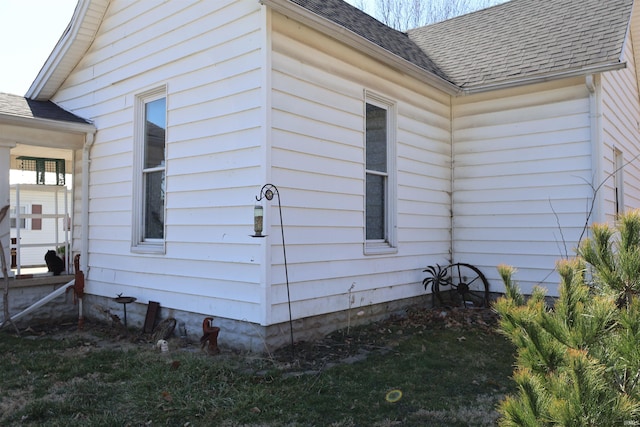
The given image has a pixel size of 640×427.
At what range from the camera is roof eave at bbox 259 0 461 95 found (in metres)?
4.78

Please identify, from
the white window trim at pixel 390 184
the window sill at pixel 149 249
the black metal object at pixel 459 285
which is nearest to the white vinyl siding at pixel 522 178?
the black metal object at pixel 459 285

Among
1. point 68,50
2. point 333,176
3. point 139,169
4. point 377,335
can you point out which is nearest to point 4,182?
point 139,169

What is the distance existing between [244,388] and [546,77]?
18.6 feet

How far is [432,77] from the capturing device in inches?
270

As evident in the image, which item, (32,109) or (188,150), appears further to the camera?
(32,109)

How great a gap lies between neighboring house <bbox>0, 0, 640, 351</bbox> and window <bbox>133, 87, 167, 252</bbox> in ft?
0.09

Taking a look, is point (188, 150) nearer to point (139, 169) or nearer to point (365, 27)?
point (139, 169)

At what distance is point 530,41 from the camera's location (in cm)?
781

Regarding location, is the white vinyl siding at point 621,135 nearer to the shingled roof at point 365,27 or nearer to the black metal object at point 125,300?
the shingled roof at point 365,27

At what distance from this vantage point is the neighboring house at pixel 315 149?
504 cm

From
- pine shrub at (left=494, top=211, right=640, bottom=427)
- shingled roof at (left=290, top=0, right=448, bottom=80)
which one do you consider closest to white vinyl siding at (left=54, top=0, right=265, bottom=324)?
shingled roof at (left=290, top=0, right=448, bottom=80)

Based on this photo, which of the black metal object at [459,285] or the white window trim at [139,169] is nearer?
the white window trim at [139,169]

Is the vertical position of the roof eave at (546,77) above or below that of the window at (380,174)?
above

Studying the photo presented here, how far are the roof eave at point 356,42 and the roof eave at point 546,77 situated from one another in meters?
0.32
